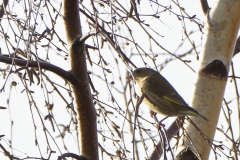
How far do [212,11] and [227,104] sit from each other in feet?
2.69

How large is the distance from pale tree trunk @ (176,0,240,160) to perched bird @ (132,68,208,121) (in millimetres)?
727

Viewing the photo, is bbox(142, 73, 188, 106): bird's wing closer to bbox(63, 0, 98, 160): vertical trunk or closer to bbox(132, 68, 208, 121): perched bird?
bbox(132, 68, 208, 121): perched bird

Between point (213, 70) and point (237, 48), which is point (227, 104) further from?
point (213, 70)

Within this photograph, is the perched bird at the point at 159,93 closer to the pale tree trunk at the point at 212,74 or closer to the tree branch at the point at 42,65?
the pale tree trunk at the point at 212,74

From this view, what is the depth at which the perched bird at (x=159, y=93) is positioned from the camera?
12.6ft

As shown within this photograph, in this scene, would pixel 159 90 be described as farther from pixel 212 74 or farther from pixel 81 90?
pixel 81 90

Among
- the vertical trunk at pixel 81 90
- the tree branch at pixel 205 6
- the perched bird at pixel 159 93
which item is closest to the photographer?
the vertical trunk at pixel 81 90

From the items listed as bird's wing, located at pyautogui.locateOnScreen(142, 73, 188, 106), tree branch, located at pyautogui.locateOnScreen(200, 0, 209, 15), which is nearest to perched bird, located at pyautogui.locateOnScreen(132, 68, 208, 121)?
bird's wing, located at pyautogui.locateOnScreen(142, 73, 188, 106)

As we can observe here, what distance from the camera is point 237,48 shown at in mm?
3350

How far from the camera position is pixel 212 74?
2.93m

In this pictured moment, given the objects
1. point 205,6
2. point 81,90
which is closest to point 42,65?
point 81,90

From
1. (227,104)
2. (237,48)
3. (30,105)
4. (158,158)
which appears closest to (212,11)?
(237,48)

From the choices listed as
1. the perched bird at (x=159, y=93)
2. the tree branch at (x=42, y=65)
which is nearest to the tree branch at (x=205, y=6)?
the perched bird at (x=159, y=93)

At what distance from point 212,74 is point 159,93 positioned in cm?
120
